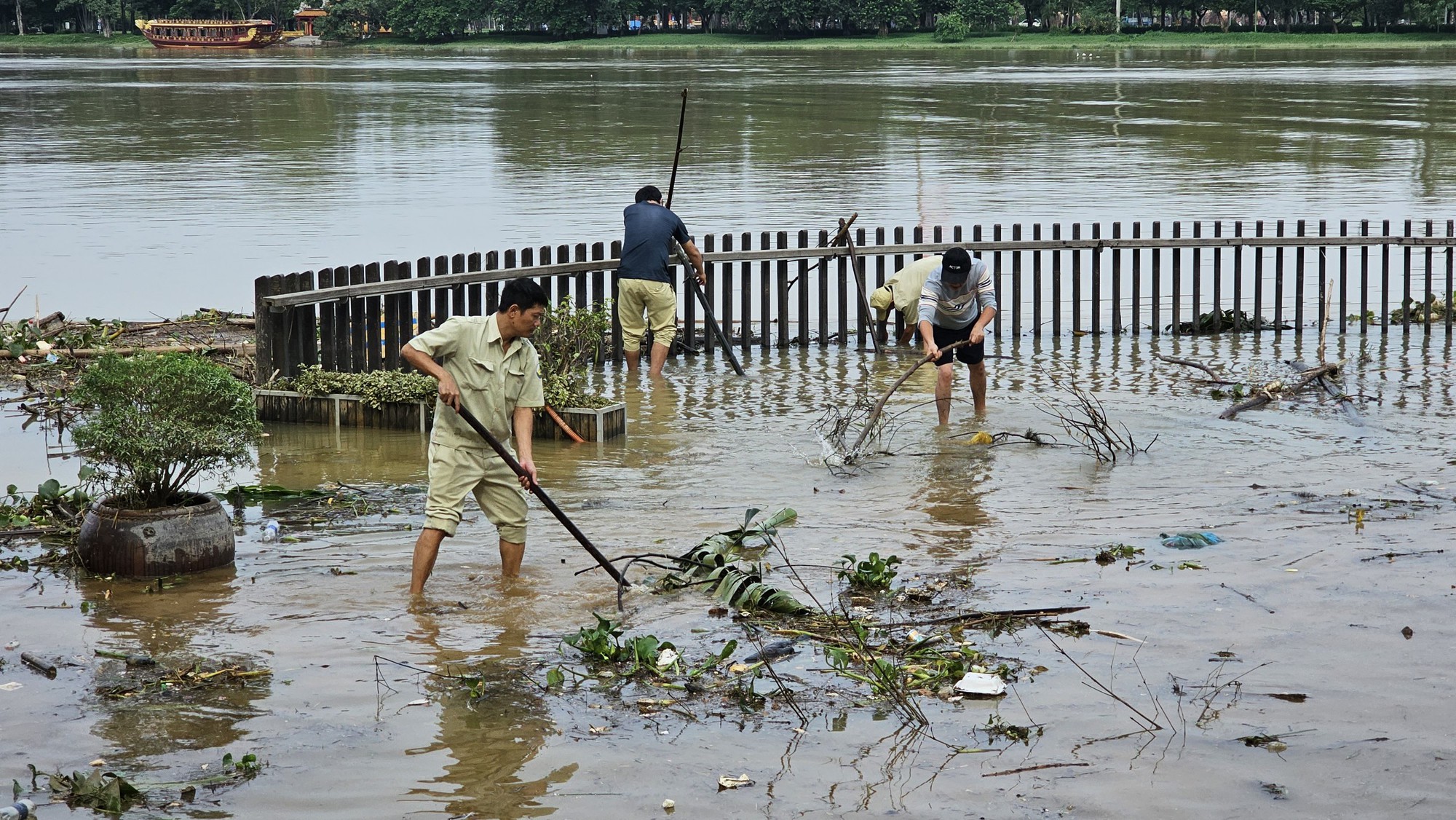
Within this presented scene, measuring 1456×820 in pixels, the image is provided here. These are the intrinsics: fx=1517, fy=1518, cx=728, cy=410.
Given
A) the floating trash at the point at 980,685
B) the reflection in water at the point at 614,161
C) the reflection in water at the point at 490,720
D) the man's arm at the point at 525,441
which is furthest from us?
the reflection in water at the point at 614,161

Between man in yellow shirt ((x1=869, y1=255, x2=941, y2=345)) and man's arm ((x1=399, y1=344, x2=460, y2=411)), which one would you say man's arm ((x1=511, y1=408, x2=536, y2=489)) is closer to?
man's arm ((x1=399, y1=344, x2=460, y2=411))

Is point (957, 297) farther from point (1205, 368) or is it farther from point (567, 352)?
point (567, 352)

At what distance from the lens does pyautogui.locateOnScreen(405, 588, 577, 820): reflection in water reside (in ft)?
16.8

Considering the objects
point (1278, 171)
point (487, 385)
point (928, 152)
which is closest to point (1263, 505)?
point (487, 385)

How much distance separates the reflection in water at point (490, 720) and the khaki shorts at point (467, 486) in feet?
1.36

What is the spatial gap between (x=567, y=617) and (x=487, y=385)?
44.8 inches

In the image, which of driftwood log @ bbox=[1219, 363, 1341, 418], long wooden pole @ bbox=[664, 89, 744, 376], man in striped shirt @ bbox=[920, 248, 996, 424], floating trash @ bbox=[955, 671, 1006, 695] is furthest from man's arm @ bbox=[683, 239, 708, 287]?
floating trash @ bbox=[955, 671, 1006, 695]

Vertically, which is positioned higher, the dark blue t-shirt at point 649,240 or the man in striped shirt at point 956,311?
the dark blue t-shirt at point 649,240

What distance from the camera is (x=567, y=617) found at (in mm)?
6961

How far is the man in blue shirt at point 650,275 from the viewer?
42.1 ft

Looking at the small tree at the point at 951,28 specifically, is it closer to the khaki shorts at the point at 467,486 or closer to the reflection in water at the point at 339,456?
the reflection in water at the point at 339,456

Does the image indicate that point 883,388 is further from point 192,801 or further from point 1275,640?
point 192,801

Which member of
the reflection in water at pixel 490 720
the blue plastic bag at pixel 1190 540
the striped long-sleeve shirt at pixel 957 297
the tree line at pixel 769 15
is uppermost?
the tree line at pixel 769 15

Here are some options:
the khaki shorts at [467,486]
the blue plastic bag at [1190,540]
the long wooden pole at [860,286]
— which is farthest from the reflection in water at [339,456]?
the long wooden pole at [860,286]
